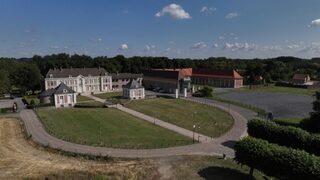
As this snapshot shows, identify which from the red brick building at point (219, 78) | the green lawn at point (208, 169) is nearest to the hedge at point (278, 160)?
the green lawn at point (208, 169)

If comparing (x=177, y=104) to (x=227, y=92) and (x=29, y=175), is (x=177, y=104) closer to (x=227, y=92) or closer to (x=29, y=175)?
(x=227, y=92)

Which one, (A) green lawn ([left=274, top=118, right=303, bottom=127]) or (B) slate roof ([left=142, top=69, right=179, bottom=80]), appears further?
(B) slate roof ([left=142, top=69, right=179, bottom=80])

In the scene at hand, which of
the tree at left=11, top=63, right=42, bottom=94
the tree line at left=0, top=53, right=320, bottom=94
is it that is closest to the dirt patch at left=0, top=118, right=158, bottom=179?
the tree at left=11, top=63, right=42, bottom=94

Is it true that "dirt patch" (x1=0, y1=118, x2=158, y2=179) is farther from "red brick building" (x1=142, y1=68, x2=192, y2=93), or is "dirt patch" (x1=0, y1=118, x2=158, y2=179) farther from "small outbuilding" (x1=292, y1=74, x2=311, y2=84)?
"small outbuilding" (x1=292, y1=74, x2=311, y2=84)

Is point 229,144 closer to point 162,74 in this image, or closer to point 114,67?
point 162,74

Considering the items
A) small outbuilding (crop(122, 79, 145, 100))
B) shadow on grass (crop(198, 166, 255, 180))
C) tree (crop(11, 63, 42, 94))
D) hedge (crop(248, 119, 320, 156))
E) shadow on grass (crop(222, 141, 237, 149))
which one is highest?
tree (crop(11, 63, 42, 94))

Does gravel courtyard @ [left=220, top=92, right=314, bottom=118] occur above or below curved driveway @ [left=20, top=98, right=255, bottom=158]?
above
